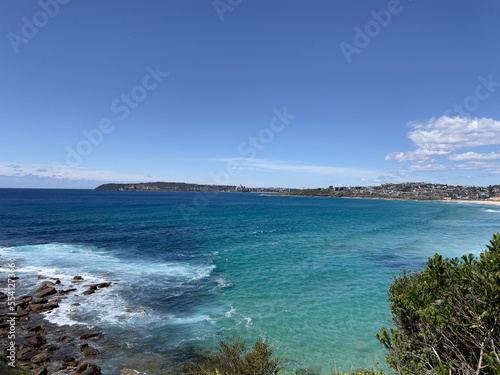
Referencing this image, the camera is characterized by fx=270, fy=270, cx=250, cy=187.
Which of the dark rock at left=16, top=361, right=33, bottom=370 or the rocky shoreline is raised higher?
the dark rock at left=16, top=361, right=33, bottom=370

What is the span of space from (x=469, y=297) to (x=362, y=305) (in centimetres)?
1742

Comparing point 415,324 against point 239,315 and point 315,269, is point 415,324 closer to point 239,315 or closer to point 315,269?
point 239,315

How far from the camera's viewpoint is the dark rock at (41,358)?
15.8m

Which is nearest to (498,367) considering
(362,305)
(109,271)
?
(362,305)

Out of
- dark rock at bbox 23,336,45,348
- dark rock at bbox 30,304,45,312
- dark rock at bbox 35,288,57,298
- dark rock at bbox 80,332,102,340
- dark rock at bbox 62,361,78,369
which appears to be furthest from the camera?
dark rock at bbox 35,288,57,298

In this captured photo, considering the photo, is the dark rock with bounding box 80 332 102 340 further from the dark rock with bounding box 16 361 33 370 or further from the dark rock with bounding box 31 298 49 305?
the dark rock with bounding box 31 298 49 305

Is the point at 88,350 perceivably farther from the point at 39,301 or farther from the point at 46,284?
the point at 46,284

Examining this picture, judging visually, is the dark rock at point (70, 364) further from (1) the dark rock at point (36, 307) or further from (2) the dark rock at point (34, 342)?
(1) the dark rock at point (36, 307)

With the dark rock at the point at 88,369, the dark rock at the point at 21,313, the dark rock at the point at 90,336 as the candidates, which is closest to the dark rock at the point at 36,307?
the dark rock at the point at 21,313

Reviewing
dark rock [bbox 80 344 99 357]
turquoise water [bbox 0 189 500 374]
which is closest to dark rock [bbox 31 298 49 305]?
turquoise water [bbox 0 189 500 374]

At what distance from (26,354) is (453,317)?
73.6 feet

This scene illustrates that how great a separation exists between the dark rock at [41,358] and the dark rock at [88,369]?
2477 millimetres

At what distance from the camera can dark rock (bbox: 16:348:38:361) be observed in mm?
15898

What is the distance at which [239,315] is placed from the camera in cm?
2300
